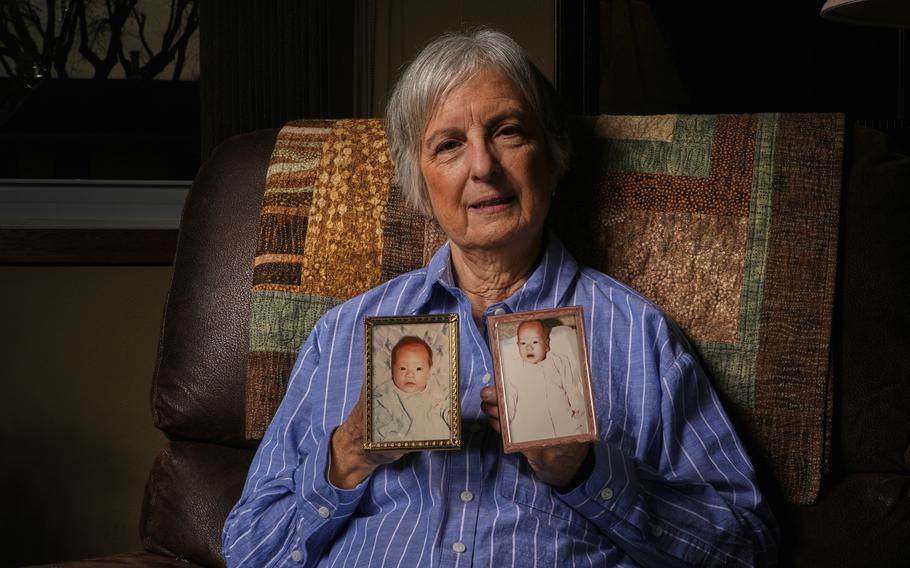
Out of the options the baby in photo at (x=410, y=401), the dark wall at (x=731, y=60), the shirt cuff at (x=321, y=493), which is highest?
the dark wall at (x=731, y=60)

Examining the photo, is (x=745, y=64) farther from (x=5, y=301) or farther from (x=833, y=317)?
(x=5, y=301)

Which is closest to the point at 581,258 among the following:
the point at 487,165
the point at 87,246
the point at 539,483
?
the point at 487,165

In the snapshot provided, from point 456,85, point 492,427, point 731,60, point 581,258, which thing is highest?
point 731,60

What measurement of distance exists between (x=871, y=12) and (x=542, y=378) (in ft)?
3.45

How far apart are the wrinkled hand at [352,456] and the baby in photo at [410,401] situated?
49 mm

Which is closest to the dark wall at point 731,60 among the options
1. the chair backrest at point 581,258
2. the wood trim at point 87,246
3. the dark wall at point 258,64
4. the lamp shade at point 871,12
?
the dark wall at point 258,64

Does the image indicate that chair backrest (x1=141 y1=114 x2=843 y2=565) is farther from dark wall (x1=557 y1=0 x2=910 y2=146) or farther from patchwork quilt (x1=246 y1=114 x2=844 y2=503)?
dark wall (x1=557 y1=0 x2=910 y2=146)

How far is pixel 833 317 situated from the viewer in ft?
4.58

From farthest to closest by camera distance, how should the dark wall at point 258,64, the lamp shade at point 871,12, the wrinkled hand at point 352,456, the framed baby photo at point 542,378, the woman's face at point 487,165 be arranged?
the dark wall at point 258,64 < the lamp shade at point 871,12 < the woman's face at point 487,165 < the wrinkled hand at point 352,456 < the framed baby photo at point 542,378

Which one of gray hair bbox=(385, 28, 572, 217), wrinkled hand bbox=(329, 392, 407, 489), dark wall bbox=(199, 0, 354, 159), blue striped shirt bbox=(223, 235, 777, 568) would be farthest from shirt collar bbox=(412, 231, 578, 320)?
dark wall bbox=(199, 0, 354, 159)

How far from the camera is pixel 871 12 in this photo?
167cm

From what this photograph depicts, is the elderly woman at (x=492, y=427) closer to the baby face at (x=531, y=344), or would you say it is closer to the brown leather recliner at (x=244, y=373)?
the baby face at (x=531, y=344)

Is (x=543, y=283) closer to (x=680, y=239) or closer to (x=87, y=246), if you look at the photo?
(x=680, y=239)

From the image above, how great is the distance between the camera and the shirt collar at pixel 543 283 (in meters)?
1.41
